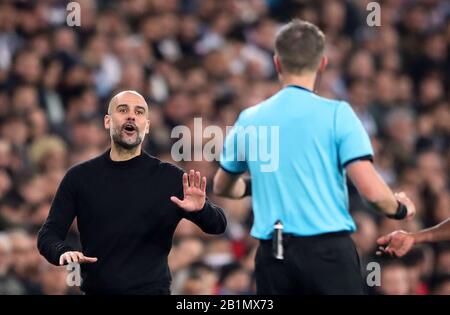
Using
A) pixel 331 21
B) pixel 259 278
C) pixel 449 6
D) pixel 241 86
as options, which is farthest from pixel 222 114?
pixel 259 278

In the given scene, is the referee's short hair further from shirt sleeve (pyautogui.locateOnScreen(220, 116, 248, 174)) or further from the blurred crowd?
the blurred crowd

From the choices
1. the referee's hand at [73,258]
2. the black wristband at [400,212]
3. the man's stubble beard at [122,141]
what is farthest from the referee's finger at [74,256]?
the black wristband at [400,212]

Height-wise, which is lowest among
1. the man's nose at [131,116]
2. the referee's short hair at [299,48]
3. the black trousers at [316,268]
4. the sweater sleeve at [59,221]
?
the black trousers at [316,268]

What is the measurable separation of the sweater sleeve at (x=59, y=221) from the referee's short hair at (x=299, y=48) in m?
1.16

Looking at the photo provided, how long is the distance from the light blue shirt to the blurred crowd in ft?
8.97

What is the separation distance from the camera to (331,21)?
13.8 meters

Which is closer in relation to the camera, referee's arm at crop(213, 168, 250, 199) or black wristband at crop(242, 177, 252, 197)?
referee's arm at crop(213, 168, 250, 199)

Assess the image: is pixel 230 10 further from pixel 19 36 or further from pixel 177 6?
pixel 19 36

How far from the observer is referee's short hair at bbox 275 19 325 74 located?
5.71 metres

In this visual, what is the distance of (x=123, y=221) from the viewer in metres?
5.71

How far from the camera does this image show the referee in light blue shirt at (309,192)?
5.49 meters

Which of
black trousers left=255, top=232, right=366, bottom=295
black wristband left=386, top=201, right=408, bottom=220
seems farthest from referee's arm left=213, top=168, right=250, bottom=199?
black wristband left=386, top=201, right=408, bottom=220

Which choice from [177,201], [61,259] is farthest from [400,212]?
[61,259]

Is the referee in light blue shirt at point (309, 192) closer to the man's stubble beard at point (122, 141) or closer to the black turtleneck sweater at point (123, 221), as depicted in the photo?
the black turtleneck sweater at point (123, 221)
